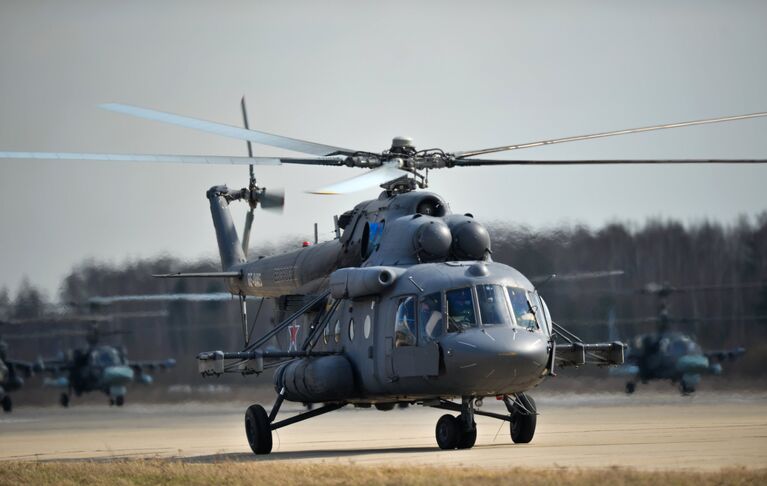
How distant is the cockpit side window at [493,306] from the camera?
57.0 ft

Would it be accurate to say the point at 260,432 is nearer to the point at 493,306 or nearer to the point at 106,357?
the point at 493,306

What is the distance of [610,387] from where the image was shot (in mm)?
32781

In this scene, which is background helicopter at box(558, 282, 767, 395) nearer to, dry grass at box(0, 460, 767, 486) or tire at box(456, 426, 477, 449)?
tire at box(456, 426, 477, 449)

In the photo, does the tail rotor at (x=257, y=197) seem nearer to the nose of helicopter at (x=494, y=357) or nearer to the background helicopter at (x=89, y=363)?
the nose of helicopter at (x=494, y=357)

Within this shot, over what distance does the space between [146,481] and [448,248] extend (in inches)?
229

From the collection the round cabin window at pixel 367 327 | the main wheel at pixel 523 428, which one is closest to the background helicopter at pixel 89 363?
the round cabin window at pixel 367 327

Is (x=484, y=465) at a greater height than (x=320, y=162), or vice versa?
(x=320, y=162)

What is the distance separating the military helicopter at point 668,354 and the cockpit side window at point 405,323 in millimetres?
17623

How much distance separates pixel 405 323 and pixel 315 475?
3.98 metres

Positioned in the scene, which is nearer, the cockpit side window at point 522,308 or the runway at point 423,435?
the runway at point 423,435

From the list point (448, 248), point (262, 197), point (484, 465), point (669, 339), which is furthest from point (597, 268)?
point (484, 465)

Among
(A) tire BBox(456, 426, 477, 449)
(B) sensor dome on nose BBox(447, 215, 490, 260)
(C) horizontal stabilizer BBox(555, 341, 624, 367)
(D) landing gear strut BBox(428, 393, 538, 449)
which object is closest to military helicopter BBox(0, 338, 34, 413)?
(D) landing gear strut BBox(428, 393, 538, 449)

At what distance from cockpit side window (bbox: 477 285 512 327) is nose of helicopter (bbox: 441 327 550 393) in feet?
0.50

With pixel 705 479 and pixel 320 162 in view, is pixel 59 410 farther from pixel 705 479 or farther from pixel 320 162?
pixel 705 479
